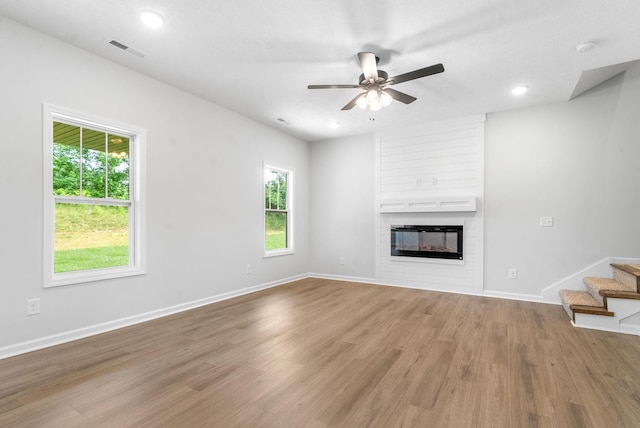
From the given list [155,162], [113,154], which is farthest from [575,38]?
[113,154]

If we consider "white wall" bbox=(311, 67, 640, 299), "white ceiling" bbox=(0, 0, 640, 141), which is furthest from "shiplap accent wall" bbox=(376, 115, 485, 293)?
"white ceiling" bbox=(0, 0, 640, 141)

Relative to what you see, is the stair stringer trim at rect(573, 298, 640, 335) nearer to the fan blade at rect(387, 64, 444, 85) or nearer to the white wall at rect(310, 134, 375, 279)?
the fan blade at rect(387, 64, 444, 85)

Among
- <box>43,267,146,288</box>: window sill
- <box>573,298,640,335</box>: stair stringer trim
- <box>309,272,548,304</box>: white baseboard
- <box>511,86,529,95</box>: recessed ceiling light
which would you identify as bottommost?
<box>309,272,548,304</box>: white baseboard

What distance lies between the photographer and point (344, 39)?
9.15 ft

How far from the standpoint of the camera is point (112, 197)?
10.9 feet

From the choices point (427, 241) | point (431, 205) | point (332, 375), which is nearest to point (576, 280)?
point (427, 241)

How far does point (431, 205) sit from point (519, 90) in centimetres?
199

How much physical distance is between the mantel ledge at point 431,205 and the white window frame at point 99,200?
12.6 feet

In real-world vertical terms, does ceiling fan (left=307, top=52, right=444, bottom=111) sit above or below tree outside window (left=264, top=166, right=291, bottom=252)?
above

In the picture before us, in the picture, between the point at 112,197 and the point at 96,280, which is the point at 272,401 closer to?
the point at 96,280

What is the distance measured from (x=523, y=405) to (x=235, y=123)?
4.65 meters

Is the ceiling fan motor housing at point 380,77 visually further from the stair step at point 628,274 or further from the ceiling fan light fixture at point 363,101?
the stair step at point 628,274

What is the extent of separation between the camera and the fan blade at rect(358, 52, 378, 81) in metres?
2.78

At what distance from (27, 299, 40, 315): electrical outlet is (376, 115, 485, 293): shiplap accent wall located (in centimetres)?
467
